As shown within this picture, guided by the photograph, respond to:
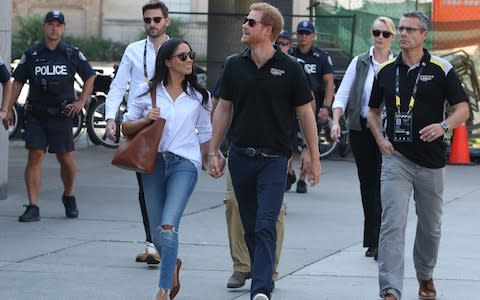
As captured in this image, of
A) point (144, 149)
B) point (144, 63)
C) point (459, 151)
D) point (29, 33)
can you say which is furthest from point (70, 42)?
point (144, 149)

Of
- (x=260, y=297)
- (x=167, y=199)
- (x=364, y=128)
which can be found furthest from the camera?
(x=364, y=128)

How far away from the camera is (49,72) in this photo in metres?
11.0

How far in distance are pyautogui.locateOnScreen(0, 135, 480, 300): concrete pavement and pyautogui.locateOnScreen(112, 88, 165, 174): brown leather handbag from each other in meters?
0.98

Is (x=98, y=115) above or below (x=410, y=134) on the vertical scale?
below

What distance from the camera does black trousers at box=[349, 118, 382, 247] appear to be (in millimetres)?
9438

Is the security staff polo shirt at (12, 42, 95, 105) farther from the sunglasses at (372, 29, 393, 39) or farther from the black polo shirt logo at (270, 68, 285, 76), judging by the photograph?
the black polo shirt logo at (270, 68, 285, 76)

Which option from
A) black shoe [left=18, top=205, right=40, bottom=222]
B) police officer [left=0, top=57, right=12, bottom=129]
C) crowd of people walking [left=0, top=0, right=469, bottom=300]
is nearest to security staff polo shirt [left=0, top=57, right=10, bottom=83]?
police officer [left=0, top=57, right=12, bottom=129]

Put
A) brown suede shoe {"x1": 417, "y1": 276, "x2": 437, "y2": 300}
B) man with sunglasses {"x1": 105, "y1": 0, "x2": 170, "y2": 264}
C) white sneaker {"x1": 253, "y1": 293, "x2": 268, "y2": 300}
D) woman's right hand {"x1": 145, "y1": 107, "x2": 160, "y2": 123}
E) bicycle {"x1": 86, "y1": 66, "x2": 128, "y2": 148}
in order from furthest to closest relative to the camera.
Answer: bicycle {"x1": 86, "y1": 66, "x2": 128, "y2": 148}, man with sunglasses {"x1": 105, "y1": 0, "x2": 170, "y2": 264}, brown suede shoe {"x1": 417, "y1": 276, "x2": 437, "y2": 300}, woman's right hand {"x1": 145, "y1": 107, "x2": 160, "y2": 123}, white sneaker {"x1": 253, "y1": 293, "x2": 268, "y2": 300}

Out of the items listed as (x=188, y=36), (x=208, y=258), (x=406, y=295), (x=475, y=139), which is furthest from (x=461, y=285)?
(x=188, y=36)

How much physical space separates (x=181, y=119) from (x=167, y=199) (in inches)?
20.7

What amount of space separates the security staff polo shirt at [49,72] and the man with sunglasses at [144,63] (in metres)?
2.16

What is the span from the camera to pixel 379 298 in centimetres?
796

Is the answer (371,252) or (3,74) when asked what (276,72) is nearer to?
(371,252)

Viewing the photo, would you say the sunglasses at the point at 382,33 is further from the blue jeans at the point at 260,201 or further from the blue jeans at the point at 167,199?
the blue jeans at the point at 167,199
